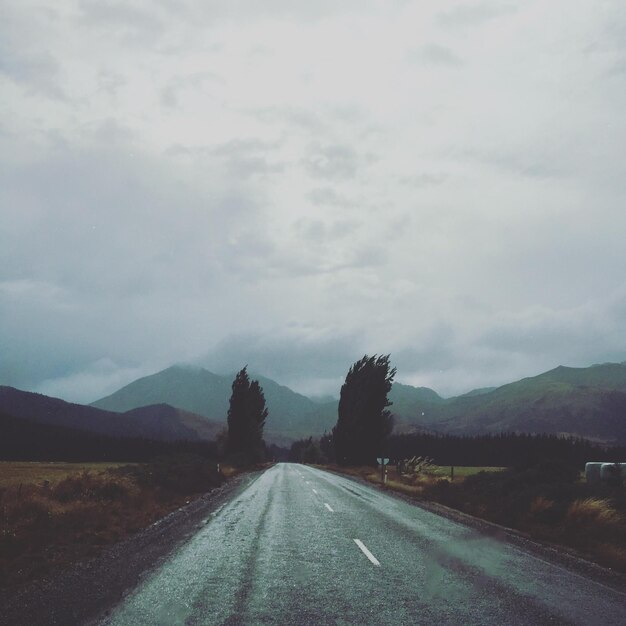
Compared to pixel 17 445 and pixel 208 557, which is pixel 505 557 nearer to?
pixel 208 557

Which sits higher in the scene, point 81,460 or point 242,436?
point 242,436

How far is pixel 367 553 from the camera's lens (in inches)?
404

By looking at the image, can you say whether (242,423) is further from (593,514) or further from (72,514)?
(593,514)

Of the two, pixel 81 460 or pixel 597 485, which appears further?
pixel 81 460

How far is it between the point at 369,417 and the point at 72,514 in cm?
4104

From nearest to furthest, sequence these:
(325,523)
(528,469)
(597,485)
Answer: (325,523)
(597,485)
(528,469)

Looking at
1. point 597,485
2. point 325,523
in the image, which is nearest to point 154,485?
point 325,523

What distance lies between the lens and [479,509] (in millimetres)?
18609

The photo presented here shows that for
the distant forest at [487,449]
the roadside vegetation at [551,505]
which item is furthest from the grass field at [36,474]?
the distant forest at [487,449]

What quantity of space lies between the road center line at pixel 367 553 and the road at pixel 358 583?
0.02 m

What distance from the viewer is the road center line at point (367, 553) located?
950 cm

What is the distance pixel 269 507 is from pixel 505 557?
9.79 meters

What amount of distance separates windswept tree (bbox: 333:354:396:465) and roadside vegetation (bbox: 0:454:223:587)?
30337 mm

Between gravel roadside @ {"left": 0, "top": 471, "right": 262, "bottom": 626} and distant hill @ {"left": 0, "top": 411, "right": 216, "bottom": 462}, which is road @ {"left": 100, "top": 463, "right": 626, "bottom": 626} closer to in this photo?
gravel roadside @ {"left": 0, "top": 471, "right": 262, "bottom": 626}
